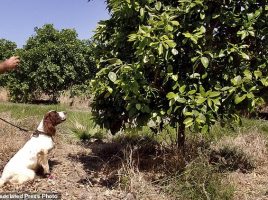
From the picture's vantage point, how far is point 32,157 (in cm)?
533

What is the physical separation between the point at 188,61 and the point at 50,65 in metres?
11.7

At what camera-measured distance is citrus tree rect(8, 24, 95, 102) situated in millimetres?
16516

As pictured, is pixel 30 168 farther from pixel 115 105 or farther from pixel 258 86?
pixel 258 86

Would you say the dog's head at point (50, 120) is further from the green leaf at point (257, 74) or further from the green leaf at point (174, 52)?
the green leaf at point (257, 74)

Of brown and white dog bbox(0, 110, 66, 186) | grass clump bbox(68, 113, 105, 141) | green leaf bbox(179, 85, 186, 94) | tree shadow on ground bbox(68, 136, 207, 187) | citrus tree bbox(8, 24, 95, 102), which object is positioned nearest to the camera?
green leaf bbox(179, 85, 186, 94)

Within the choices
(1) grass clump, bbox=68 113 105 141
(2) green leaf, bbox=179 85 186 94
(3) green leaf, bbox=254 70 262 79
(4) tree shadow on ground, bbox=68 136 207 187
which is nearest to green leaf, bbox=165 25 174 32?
(2) green leaf, bbox=179 85 186 94

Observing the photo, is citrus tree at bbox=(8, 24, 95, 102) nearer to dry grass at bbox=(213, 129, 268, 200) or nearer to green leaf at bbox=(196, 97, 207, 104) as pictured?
dry grass at bbox=(213, 129, 268, 200)

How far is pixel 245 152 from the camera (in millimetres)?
6867

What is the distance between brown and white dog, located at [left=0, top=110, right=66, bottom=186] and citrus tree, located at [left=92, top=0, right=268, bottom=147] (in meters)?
0.84

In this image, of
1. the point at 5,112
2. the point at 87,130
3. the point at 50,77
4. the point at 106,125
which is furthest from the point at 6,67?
the point at 50,77

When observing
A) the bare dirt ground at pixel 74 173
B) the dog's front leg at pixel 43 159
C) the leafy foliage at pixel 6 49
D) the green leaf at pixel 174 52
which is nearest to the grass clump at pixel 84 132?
the bare dirt ground at pixel 74 173

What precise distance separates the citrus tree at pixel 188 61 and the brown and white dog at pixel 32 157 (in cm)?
84

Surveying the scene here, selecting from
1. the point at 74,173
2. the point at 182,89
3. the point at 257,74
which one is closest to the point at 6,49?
the point at 74,173

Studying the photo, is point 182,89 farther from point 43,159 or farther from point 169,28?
point 43,159
